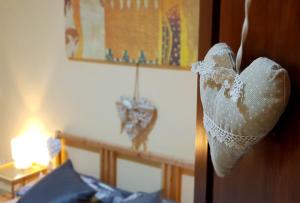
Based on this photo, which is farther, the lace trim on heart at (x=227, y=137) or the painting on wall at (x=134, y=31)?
the painting on wall at (x=134, y=31)

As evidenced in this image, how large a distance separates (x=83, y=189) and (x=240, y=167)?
1.73 meters

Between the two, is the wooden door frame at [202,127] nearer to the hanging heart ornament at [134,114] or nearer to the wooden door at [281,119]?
the wooden door at [281,119]

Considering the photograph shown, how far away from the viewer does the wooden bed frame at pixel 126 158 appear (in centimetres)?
239

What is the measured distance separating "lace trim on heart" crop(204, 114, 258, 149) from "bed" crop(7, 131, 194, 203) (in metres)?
1.71

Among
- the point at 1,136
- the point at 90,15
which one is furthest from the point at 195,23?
the point at 1,136

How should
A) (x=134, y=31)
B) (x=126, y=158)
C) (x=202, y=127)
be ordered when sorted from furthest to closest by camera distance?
1. (x=126, y=158)
2. (x=134, y=31)
3. (x=202, y=127)

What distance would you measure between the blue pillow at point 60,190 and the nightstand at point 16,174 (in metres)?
0.55

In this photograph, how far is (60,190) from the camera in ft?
7.43

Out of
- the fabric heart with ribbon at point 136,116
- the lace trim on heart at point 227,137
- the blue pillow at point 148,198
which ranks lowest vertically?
the blue pillow at point 148,198

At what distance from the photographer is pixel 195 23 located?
7.11ft

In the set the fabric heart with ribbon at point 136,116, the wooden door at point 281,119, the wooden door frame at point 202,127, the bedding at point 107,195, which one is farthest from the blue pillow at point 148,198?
the wooden door at point 281,119

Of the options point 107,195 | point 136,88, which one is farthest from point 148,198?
point 136,88

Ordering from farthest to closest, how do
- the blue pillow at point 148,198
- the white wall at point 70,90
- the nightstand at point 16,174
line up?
the nightstand at point 16,174, the white wall at point 70,90, the blue pillow at point 148,198

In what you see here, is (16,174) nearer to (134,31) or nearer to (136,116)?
(136,116)
